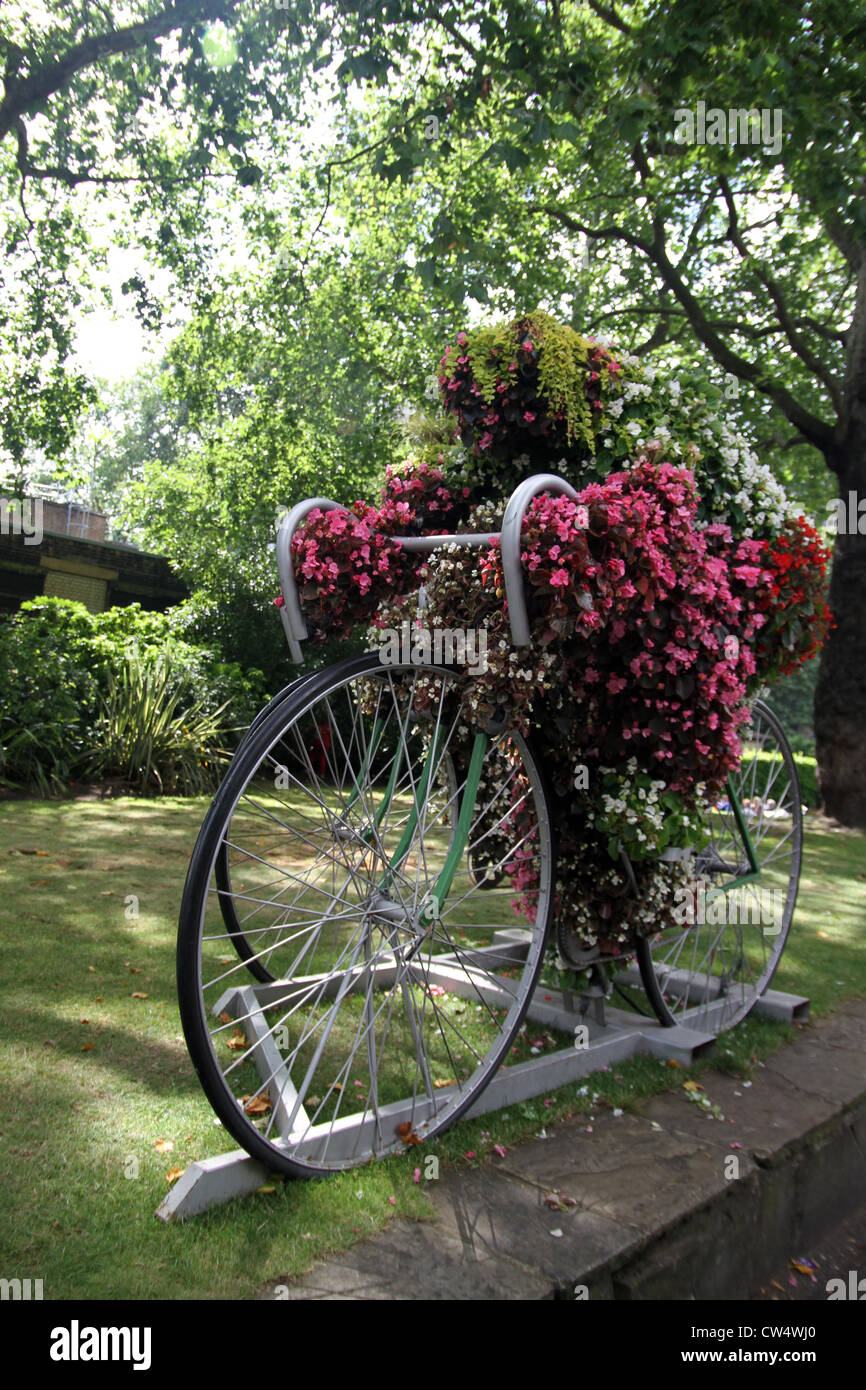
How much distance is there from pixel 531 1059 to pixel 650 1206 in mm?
782

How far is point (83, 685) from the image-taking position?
8188 millimetres

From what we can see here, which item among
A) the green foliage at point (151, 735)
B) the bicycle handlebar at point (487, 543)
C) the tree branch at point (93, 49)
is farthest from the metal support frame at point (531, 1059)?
the tree branch at point (93, 49)

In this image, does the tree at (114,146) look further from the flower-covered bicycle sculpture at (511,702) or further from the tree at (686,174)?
the flower-covered bicycle sculpture at (511,702)

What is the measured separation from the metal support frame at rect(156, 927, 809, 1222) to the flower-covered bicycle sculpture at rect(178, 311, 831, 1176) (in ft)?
0.09

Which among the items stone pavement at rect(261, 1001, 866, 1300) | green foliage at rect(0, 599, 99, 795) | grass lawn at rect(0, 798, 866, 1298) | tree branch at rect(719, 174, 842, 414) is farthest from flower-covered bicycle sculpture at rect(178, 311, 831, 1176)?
tree branch at rect(719, 174, 842, 414)

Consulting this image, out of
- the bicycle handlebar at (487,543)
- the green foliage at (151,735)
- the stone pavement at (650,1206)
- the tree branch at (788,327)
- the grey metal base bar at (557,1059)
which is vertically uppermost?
the tree branch at (788,327)

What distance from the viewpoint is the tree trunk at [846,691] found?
9.87m

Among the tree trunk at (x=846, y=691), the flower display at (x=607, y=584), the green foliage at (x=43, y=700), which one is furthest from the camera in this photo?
the tree trunk at (x=846, y=691)

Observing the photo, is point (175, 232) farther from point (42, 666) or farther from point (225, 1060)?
point (225, 1060)

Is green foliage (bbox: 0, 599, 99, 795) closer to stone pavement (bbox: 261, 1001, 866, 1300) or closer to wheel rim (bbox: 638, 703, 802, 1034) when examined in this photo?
wheel rim (bbox: 638, 703, 802, 1034)

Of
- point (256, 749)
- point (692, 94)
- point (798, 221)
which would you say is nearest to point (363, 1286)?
point (256, 749)

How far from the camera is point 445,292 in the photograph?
7871 mm

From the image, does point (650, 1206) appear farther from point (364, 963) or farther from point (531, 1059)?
point (364, 963)

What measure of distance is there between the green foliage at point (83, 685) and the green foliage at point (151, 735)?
2 centimetres
